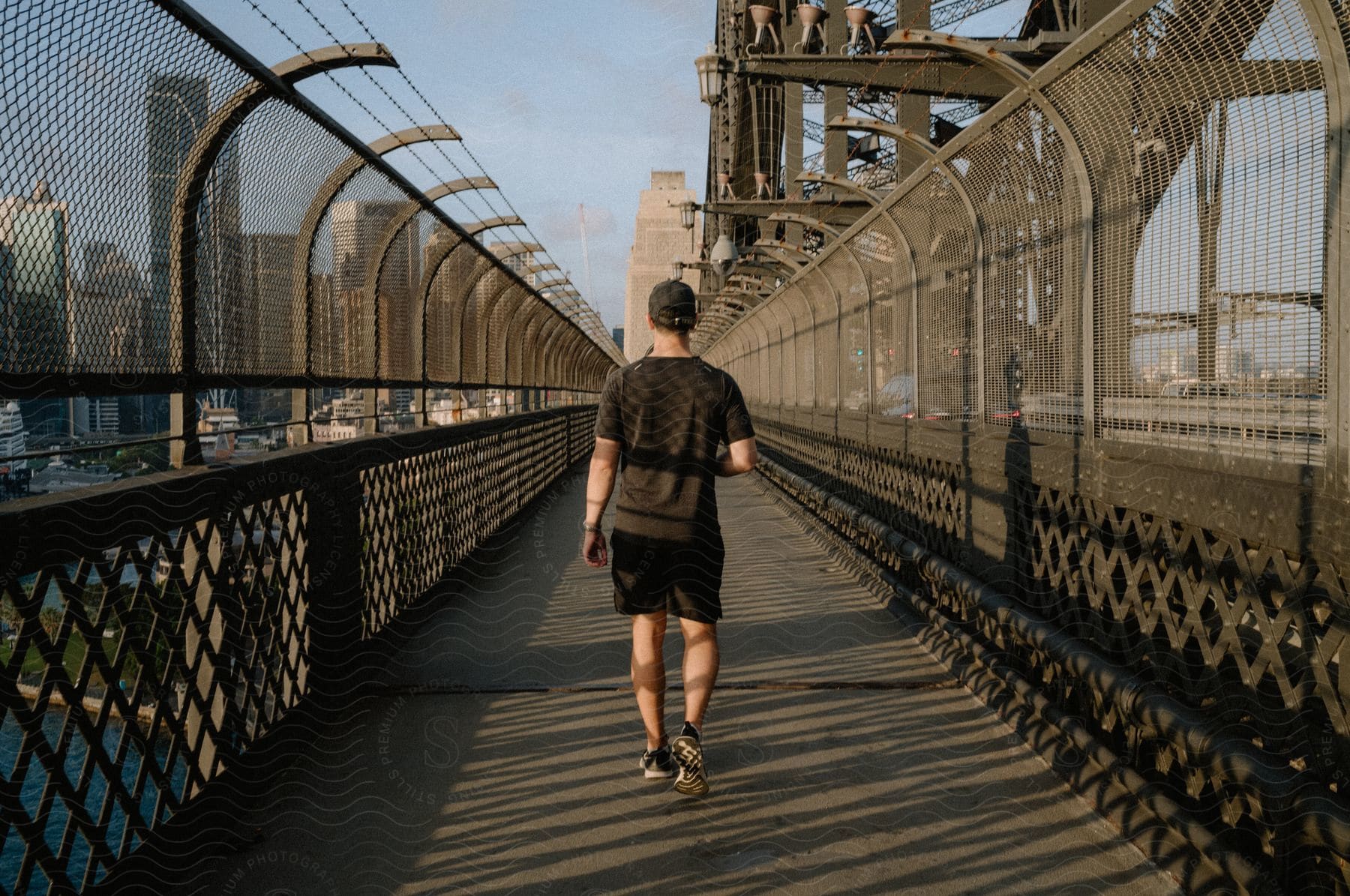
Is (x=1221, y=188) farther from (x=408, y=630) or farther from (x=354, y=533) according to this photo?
(x=408, y=630)

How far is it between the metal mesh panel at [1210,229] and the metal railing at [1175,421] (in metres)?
0.01

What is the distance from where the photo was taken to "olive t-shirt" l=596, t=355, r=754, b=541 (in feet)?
13.2

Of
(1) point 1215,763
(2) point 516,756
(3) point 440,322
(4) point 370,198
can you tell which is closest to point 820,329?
(3) point 440,322

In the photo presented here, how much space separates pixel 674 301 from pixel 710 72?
11867 millimetres

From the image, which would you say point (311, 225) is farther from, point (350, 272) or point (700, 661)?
point (700, 661)

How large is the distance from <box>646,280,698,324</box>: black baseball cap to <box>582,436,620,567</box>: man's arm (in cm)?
50

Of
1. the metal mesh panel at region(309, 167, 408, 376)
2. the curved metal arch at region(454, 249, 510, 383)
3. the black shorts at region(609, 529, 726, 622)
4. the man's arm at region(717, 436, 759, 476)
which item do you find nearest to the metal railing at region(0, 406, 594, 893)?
the metal mesh panel at region(309, 167, 408, 376)

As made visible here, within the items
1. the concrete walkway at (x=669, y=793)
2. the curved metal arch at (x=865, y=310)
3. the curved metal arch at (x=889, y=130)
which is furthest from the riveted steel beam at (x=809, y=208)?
the concrete walkway at (x=669, y=793)

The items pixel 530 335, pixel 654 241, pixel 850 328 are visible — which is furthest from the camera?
pixel 654 241

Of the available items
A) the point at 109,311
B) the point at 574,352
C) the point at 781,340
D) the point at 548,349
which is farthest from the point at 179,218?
the point at 574,352

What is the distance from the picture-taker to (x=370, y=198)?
6777 mm

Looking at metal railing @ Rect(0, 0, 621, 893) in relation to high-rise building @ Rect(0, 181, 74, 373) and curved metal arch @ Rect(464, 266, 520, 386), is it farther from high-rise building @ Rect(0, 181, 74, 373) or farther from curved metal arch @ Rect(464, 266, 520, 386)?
curved metal arch @ Rect(464, 266, 520, 386)

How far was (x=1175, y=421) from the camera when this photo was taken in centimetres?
394

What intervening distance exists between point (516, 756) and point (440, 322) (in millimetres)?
6154
